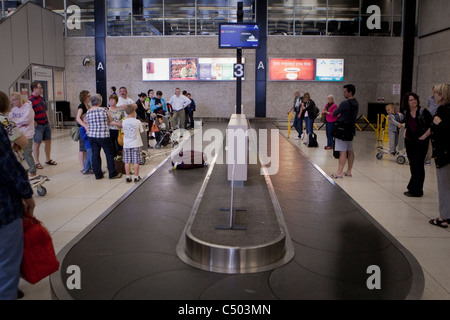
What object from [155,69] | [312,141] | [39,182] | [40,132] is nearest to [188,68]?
[155,69]

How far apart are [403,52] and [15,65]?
62.6ft

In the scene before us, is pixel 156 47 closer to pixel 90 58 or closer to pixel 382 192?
pixel 90 58

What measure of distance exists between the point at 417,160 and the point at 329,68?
16.7 m

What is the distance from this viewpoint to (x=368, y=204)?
7023mm

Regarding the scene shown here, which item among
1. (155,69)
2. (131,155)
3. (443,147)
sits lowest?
(131,155)

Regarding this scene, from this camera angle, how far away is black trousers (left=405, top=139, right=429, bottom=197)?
7059mm

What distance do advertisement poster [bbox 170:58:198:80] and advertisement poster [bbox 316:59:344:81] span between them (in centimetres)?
668

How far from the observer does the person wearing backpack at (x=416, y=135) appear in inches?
269

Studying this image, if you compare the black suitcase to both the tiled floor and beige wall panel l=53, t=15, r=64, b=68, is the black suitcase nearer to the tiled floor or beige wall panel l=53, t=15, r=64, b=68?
the tiled floor

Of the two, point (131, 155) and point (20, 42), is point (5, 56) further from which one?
point (131, 155)

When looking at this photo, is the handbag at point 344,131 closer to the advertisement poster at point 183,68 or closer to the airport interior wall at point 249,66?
the airport interior wall at point 249,66

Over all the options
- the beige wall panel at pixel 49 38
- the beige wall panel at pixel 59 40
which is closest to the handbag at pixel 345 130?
the beige wall panel at pixel 49 38

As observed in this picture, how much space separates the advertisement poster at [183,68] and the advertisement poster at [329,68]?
6.68m

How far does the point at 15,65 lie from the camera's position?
1878cm
